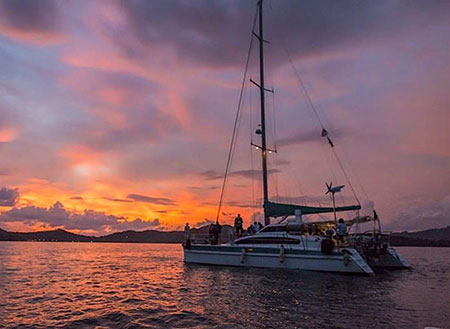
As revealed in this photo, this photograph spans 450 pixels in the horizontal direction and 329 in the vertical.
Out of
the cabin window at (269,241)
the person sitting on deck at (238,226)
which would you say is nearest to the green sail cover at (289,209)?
the cabin window at (269,241)

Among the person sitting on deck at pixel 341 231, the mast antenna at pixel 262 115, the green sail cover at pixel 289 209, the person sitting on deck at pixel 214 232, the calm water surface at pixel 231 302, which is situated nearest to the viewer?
the calm water surface at pixel 231 302

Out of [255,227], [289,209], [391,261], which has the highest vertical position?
[289,209]

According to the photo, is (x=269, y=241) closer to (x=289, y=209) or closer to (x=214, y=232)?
(x=289, y=209)

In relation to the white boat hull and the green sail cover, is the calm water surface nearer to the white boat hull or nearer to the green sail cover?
the white boat hull

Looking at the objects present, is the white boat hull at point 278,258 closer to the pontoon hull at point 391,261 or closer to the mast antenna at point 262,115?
the mast antenna at point 262,115

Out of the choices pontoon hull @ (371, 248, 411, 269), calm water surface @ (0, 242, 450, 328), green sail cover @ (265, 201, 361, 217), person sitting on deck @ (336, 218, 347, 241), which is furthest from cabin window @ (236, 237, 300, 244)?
pontoon hull @ (371, 248, 411, 269)

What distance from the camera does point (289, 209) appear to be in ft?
83.4

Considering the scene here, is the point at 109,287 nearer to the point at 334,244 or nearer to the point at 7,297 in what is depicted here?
the point at 7,297

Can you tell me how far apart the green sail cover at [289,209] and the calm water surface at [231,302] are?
15.6 feet

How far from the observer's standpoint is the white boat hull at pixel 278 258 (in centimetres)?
2083

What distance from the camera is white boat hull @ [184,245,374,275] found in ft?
68.3

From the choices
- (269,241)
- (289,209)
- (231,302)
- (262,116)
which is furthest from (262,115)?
(231,302)

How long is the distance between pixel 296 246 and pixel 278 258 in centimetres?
137

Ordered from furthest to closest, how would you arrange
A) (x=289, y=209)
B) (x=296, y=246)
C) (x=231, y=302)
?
(x=289, y=209)
(x=296, y=246)
(x=231, y=302)
